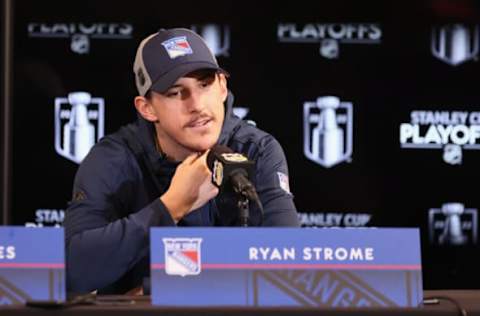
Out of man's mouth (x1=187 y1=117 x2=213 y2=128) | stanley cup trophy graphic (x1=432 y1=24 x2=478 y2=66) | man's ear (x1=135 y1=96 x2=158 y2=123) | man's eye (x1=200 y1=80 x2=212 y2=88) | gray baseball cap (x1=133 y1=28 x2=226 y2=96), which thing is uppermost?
stanley cup trophy graphic (x1=432 y1=24 x2=478 y2=66)

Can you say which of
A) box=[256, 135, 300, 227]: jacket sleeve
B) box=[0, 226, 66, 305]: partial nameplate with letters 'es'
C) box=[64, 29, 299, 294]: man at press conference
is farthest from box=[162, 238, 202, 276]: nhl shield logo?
box=[256, 135, 300, 227]: jacket sleeve

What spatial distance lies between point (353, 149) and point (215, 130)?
1830mm

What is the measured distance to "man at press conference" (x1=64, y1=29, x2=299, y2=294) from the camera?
261 centimetres

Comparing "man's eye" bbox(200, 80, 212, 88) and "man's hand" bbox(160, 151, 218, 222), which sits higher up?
"man's eye" bbox(200, 80, 212, 88)

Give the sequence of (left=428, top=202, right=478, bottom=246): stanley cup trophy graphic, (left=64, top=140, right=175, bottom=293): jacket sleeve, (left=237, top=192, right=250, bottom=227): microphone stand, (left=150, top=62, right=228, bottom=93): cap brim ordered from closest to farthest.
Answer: (left=237, top=192, right=250, bottom=227): microphone stand, (left=64, top=140, right=175, bottom=293): jacket sleeve, (left=150, top=62, right=228, bottom=93): cap brim, (left=428, top=202, right=478, bottom=246): stanley cup trophy graphic

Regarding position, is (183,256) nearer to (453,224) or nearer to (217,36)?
(217,36)

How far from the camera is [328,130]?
4531 millimetres

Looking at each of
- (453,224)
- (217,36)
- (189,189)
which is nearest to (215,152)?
(189,189)

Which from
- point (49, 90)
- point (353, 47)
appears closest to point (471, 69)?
point (353, 47)

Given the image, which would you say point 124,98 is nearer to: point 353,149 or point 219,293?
point 353,149

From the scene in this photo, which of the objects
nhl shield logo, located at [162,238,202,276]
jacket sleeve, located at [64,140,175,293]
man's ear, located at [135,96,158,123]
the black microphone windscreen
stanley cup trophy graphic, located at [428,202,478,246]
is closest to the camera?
nhl shield logo, located at [162,238,202,276]

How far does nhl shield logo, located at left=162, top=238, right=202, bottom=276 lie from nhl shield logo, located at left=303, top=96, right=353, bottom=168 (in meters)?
2.60

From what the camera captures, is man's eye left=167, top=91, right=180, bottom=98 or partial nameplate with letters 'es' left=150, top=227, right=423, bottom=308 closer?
partial nameplate with letters 'es' left=150, top=227, right=423, bottom=308

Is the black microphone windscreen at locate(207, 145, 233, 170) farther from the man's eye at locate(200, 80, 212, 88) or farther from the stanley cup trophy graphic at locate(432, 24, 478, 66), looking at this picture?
the stanley cup trophy graphic at locate(432, 24, 478, 66)
